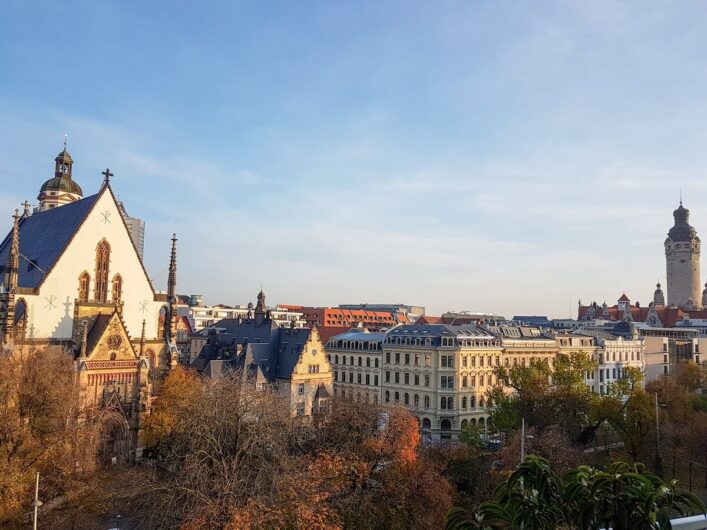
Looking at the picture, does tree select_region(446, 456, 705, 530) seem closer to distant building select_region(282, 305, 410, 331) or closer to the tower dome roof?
distant building select_region(282, 305, 410, 331)

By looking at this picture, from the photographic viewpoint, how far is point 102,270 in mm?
41719

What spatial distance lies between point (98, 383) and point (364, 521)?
23.6 meters

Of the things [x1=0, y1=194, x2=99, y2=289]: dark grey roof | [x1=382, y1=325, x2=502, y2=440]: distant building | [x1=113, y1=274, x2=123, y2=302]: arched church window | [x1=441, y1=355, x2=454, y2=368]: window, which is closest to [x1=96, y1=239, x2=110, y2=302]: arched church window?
[x1=113, y1=274, x2=123, y2=302]: arched church window

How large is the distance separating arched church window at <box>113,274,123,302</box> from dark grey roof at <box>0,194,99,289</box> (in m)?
4.60

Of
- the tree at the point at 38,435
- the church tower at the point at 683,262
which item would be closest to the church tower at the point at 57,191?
the tree at the point at 38,435

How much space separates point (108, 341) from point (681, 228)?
16950cm

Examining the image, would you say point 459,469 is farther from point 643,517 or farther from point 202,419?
point 643,517

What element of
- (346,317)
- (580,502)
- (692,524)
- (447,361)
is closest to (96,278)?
(447,361)

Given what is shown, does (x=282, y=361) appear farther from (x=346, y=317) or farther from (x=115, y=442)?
(x=346, y=317)

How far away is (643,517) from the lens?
9.63 meters

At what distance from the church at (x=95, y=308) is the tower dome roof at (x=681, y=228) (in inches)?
6354

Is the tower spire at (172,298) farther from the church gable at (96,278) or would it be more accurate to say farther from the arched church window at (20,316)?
the arched church window at (20,316)

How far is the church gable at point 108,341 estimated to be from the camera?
3881cm

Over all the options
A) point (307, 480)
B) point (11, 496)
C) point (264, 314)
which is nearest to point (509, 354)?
point (264, 314)
